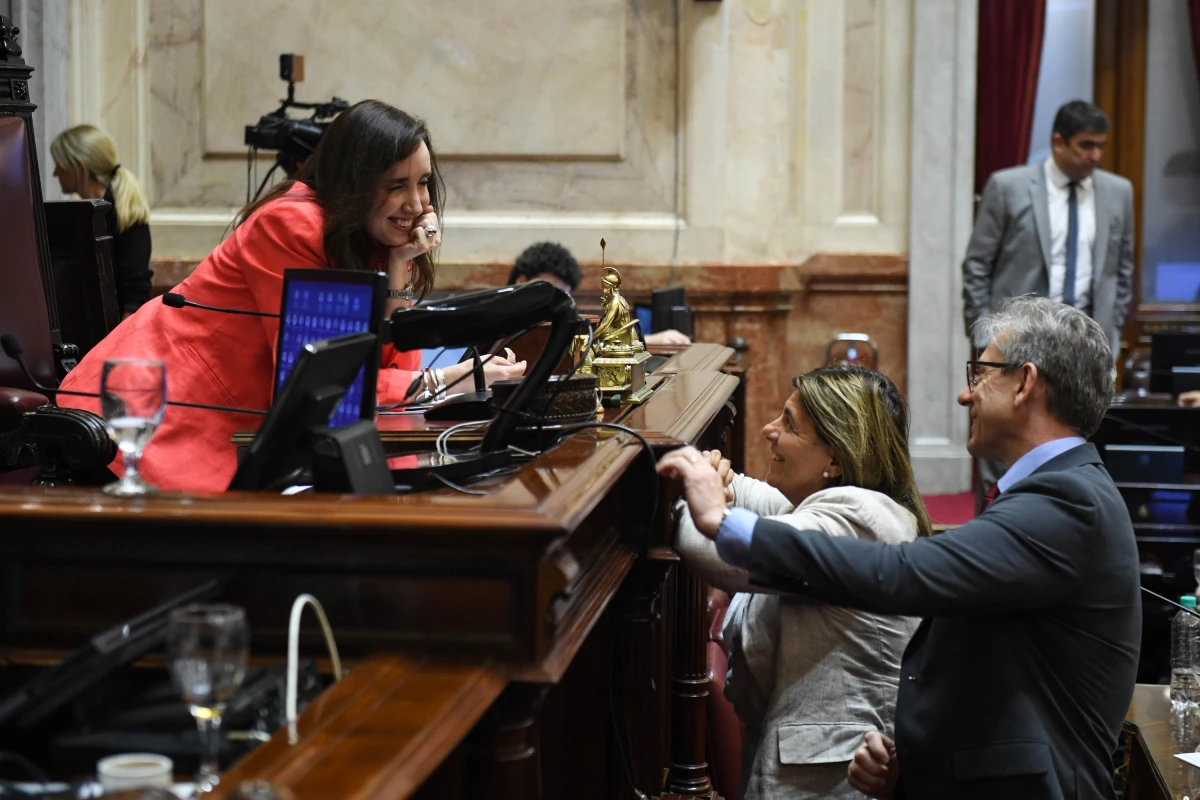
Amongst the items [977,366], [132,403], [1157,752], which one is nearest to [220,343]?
[132,403]

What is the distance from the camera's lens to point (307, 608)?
151 centimetres

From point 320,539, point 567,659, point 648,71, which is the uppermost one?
point 648,71

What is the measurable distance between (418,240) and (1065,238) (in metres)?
4.43

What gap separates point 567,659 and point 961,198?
5.79 metres

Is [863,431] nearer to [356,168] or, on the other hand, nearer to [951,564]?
[951,564]

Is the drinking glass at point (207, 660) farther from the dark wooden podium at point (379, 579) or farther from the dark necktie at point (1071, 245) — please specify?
the dark necktie at point (1071, 245)

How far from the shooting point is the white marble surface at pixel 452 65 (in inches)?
256

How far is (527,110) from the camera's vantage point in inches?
258

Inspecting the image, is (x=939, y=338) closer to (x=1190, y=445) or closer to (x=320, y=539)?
(x=1190, y=445)

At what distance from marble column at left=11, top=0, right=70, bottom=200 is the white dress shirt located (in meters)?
4.39

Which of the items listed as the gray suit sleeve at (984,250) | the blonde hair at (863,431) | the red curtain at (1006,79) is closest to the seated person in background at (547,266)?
the gray suit sleeve at (984,250)

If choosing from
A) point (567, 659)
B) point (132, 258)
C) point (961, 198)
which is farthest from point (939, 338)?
point (567, 659)

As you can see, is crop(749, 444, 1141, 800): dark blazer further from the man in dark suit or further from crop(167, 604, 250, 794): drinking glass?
crop(167, 604, 250, 794): drinking glass

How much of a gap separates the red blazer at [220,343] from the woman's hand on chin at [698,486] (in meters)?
0.68
